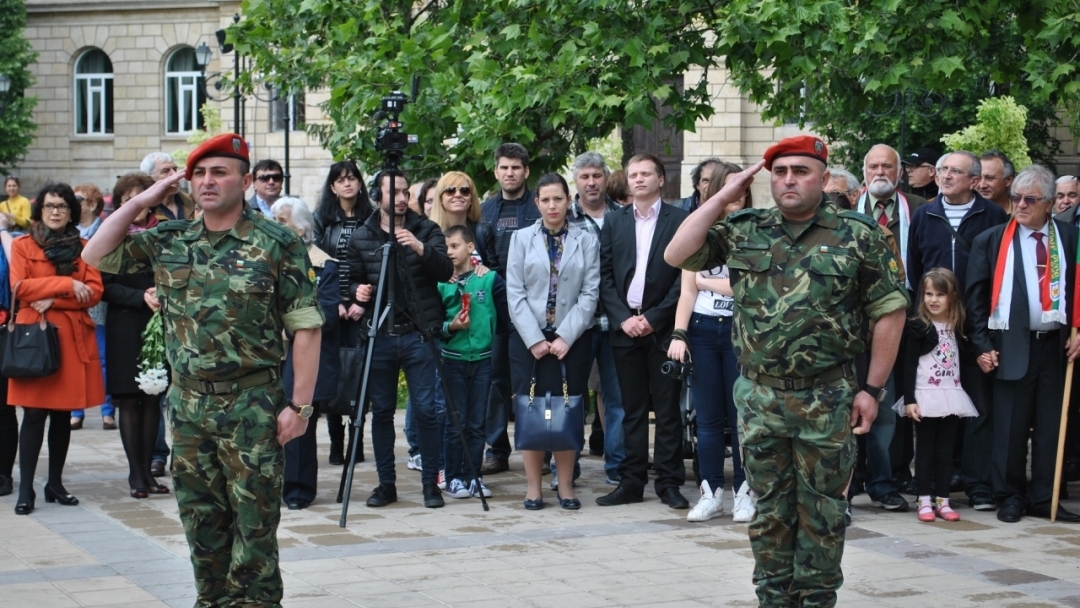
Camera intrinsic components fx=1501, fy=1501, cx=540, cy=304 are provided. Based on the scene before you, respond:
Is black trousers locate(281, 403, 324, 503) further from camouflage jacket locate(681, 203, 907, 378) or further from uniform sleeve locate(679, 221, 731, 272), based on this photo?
camouflage jacket locate(681, 203, 907, 378)

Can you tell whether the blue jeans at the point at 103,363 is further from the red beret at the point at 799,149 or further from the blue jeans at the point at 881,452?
the red beret at the point at 799,149

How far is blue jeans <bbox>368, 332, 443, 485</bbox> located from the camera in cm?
923

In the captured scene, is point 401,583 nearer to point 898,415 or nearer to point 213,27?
point 898,415

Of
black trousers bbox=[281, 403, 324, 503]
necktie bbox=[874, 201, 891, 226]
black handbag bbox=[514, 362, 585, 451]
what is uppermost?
necktie bbox=[874, 201, 891, 226]

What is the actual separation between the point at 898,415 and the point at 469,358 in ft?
9.01

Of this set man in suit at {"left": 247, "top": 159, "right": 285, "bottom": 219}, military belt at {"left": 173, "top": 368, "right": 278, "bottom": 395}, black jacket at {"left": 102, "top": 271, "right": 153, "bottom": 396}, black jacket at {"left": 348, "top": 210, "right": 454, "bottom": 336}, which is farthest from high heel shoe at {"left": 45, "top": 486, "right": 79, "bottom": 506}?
military belt at {"left": 173, "top": 368, "right": 278, "bottom": 395}

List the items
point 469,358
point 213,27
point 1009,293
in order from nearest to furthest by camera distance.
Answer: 1. point 1009,293
2. point 469,358
3. point 213,27

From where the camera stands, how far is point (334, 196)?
9.80 metres

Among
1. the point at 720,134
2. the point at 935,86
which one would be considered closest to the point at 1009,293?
the point at 935,86

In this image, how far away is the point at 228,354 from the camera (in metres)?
5.55

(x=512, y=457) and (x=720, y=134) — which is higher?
(x=720, y=134)

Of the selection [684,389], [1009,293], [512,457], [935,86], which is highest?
[935,86]

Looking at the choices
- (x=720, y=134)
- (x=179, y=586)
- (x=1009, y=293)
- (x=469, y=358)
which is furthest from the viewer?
(x=720, y=134)

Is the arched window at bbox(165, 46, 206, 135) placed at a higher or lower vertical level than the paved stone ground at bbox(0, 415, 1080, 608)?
higher
